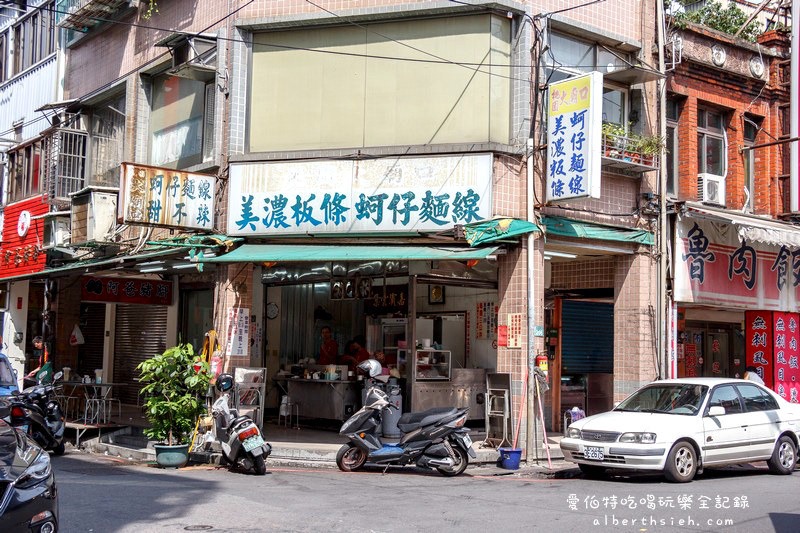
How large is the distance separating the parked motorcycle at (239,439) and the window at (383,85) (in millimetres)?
5184

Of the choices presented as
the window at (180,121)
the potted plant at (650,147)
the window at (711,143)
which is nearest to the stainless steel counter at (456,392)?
the potted plant at (650,147)

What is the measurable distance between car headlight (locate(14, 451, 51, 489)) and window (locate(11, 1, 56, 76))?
18.1 m

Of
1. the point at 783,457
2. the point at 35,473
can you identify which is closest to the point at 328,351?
the point at 783,457

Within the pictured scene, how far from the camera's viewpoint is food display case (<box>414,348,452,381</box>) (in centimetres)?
1593

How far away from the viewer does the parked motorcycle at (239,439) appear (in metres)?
12.4

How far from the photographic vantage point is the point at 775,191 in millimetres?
19078

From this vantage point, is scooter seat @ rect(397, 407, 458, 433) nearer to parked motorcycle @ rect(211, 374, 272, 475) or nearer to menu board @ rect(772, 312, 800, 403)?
parked motorcycle @ rect(211, 374, 272, 475)

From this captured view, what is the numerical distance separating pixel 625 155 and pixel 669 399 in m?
4.95

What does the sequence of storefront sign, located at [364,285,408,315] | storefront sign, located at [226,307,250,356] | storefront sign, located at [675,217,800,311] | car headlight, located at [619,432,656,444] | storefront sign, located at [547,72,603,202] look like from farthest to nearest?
storefront sign, located at [675,217,800,311], storefront sign, located at [364,285,408,315], storefront sign, located at [226,307,250,356], storefront sign, located at [547,72,603,202], car headlight, located at [619,432,656,444]

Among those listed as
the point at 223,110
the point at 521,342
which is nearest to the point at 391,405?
the point at 521,342

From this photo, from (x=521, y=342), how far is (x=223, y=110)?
6822 millimetres

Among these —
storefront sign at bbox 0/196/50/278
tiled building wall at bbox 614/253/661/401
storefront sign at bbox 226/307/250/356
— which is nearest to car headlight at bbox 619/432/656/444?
tiled building wall at bbox 614/253/661/401

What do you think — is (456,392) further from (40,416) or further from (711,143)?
(711,143)

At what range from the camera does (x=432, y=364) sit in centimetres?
1619
